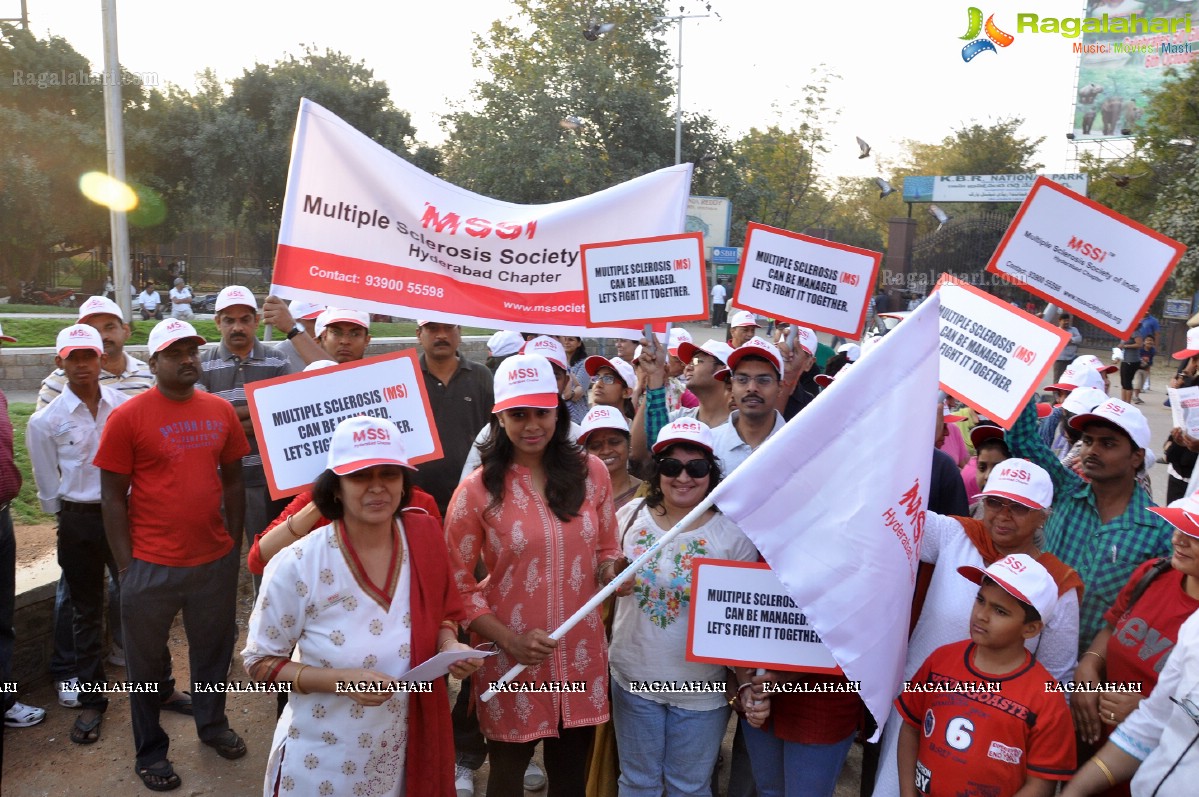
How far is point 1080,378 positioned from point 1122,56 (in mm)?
47872

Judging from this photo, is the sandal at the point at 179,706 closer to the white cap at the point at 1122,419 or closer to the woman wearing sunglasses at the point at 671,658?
the woman wearing sunglasses at the point at 671,658

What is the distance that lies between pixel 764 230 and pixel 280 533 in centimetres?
316

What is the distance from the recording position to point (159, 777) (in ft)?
14.9

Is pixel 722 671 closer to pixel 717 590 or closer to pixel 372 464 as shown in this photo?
pixel 717 590

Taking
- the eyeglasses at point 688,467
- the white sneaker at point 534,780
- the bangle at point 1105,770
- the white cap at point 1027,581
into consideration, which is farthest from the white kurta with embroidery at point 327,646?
the bangle at point 1105,770

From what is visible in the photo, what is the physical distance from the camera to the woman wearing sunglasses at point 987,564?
332 cm

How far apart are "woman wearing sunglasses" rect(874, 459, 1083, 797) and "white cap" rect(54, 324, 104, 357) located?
164 inches

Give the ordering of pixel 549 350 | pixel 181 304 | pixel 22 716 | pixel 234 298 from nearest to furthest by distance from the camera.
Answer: pixel 22 716, pixel 234 298, pixel 549 350, pixel 181 304

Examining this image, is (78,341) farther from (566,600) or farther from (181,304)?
(181,304)

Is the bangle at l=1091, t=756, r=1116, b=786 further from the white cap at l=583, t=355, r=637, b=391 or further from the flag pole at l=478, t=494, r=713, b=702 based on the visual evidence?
the white cap at l=583, t=355, r=637, b=391

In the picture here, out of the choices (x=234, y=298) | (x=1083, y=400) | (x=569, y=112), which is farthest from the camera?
(x=569, y=112)

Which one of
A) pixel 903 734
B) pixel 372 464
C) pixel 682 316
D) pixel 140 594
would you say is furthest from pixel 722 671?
pixel 140 594

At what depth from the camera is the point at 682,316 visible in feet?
17.4

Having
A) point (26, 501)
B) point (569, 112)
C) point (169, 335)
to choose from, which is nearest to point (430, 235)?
point (169, 335)
